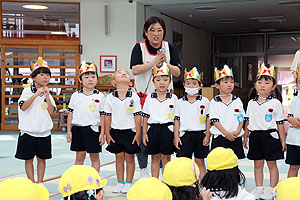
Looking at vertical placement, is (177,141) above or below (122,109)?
below

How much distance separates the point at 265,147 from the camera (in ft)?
11.8

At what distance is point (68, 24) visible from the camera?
33.1 ft

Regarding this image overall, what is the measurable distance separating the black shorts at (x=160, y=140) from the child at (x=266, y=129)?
0.75m

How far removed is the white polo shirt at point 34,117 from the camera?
12.2 ft

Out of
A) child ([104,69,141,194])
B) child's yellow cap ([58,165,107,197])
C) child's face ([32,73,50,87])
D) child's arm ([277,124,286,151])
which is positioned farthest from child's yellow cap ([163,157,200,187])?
child's face ([32,73,50,87])

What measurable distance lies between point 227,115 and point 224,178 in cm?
131

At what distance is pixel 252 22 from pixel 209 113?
10241 mm

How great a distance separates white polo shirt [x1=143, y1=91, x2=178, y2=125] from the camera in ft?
12.0

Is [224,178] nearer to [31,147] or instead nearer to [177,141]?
[177,141]

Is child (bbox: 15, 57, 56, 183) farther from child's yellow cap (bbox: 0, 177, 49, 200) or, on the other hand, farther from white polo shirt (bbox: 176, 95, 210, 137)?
child's yellow cap (bbox: 0, 177, 49, 200)

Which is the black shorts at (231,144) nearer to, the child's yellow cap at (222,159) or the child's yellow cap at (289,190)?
the child's yellow cap at (222,159)

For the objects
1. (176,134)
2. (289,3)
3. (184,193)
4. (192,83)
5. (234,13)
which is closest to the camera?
(184,193)

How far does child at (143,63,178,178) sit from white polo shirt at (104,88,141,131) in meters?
0.11

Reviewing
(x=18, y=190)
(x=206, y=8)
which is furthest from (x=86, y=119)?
(x=206, y=8)
